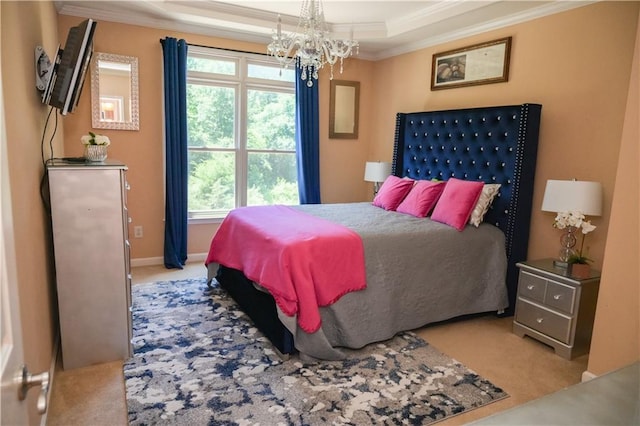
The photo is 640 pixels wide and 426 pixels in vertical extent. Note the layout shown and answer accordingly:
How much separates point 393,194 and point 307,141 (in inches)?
55.8

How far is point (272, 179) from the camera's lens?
4973 mm

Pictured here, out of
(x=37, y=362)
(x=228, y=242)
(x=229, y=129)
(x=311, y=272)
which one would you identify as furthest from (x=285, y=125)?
(x=37, y=362)

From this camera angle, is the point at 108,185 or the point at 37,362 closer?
the point at 37,362

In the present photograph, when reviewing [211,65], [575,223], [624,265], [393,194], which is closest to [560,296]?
[575,223]

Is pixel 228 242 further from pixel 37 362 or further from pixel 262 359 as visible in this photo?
pixel 37 362

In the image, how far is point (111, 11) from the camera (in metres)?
3.79

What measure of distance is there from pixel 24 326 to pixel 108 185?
0.95 meters

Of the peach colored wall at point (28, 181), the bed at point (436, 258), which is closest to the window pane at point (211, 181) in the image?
the bed at point (436, 258)

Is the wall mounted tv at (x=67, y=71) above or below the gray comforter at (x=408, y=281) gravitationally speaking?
above

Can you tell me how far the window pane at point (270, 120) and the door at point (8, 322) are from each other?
4.03 metres

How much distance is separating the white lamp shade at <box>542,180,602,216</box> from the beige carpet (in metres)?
0.98

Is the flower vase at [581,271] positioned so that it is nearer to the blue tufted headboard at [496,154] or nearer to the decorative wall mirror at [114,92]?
the blue tufted headboard at [496,154]

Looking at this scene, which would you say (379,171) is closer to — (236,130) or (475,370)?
(236,130)

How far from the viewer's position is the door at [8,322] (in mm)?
686
